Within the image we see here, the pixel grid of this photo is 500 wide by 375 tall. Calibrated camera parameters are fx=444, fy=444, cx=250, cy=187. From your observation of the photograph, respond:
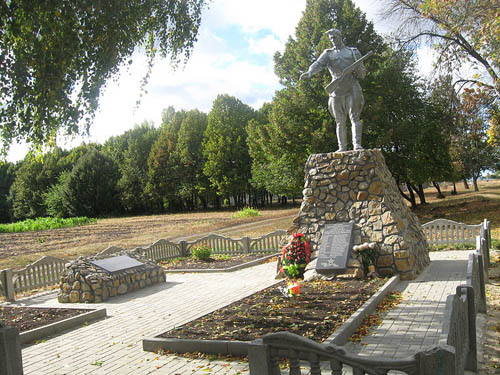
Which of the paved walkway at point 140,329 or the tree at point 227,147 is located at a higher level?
the tree at point 227,147

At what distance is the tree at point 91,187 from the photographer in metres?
58.8

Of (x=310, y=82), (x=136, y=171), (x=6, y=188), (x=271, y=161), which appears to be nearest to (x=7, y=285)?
(x=310, y=82)

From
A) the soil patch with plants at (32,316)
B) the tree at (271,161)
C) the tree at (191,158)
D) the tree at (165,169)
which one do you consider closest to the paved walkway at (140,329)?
the soil patch with plants at (32,316)

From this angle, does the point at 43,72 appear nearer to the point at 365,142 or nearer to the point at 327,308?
the point at 327,308

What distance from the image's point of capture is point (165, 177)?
56.8 metres

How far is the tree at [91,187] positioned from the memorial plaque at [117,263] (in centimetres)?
4963

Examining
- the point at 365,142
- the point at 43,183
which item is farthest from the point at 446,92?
the point at 43,183

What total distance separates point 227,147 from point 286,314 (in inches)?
1695

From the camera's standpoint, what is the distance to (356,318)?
7.19m

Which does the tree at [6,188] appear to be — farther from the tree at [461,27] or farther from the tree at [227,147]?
the tree at [461,27]

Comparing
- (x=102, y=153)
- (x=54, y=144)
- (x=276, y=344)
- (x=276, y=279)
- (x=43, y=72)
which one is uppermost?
(x=102, y=153)

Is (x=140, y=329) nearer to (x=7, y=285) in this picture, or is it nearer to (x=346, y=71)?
(x=7, y=285)

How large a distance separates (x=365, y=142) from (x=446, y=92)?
8.51 m

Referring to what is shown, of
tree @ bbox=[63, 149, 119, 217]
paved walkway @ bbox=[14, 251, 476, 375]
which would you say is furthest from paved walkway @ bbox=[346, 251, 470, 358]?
tree @ bbox=[63, 149, 119, 217]
